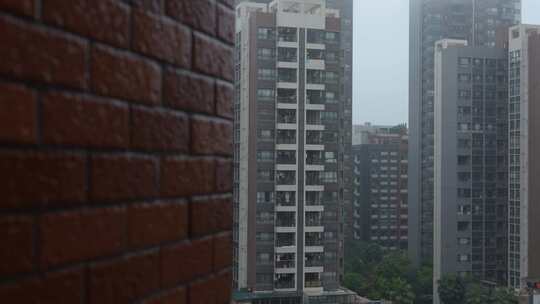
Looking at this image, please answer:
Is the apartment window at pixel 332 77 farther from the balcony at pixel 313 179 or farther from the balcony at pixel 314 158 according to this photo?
the balcony at pixel 313 179

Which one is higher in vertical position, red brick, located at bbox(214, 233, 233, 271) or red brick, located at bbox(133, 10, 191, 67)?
red brick, located at bbox(133, 10, 191, 67)

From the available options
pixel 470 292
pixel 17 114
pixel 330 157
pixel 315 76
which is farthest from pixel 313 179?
pixel 17 114

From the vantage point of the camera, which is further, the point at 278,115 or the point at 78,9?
the point at 278,115

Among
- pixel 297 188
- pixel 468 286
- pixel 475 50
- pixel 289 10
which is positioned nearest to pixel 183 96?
pixel 297 188

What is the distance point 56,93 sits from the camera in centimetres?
76

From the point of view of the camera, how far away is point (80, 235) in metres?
0.80

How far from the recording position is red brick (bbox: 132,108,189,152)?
37.8 inches

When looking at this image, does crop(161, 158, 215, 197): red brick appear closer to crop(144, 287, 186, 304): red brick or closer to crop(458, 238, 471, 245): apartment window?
crop(144, 287, 186, 304): red brick

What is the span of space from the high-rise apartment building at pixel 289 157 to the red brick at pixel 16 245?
2495cm

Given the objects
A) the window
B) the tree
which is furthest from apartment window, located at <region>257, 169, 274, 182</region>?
the tree

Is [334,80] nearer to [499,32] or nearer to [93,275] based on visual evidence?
[499,32]

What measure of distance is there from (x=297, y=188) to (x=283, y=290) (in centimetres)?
426

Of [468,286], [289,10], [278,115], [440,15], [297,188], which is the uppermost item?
[440,15]

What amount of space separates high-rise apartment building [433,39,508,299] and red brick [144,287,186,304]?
115ft
